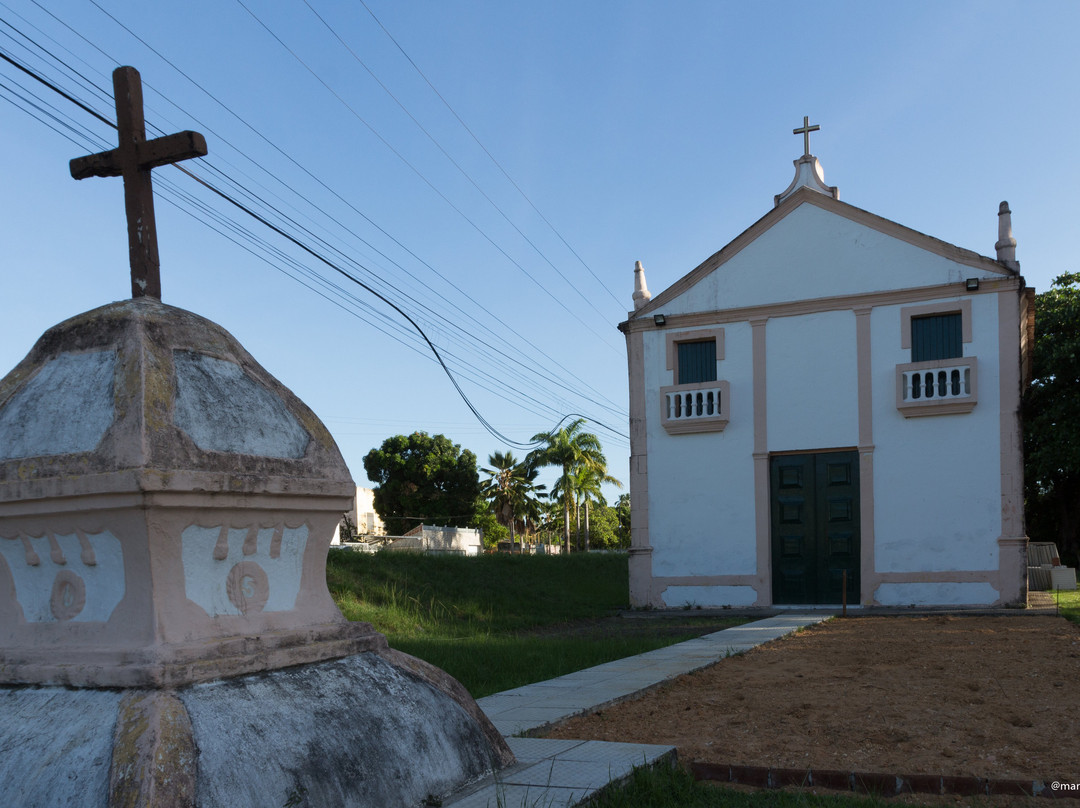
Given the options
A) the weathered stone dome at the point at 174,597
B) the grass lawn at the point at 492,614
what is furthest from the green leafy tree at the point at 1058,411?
the weathered stone dome at the point at 174,597

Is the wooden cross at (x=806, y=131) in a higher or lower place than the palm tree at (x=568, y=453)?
higher

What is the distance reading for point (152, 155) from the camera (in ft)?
12.6

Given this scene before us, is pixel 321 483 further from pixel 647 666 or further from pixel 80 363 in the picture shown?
pixel 647 666

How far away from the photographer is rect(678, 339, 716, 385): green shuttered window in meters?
17.0

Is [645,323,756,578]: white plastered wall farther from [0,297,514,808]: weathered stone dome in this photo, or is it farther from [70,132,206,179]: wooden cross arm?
[70,132,206,179]: wooden cross arm

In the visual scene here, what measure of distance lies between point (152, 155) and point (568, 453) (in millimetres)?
45202

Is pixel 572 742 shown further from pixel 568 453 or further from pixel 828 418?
pixel 568 453

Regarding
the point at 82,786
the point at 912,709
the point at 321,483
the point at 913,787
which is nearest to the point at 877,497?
the point at 912,709

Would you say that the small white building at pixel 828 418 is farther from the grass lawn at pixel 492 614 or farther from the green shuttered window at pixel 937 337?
the grass lawn at pixel 492 614

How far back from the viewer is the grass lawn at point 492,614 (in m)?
8.70

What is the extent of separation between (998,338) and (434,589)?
33.9ft

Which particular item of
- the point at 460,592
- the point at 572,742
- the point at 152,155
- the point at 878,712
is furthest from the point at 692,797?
the point at 460,592

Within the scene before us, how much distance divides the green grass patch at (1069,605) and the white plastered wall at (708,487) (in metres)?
4.80

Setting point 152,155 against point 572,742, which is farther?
point 572,742
